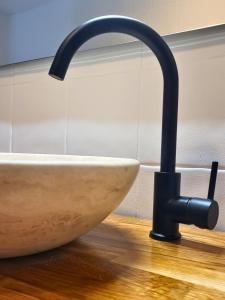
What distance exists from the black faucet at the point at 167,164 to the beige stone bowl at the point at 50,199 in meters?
0.12

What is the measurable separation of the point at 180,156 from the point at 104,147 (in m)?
0.18

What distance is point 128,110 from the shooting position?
73 cm

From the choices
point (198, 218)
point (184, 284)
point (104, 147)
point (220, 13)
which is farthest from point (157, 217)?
point (220, 13)

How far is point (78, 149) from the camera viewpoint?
0.81 metres

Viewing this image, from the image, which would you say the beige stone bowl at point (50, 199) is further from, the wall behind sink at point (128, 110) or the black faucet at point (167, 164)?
the wall behind sink at point (128, 110)

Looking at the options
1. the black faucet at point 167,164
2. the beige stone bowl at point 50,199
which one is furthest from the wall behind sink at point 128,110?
the beige stone bowl at point 50,199

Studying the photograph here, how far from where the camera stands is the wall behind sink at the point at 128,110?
24.5 inches

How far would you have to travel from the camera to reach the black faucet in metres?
0.47

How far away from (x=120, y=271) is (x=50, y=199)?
0.39ft

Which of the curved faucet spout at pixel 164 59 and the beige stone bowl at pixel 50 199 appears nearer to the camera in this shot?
the beige stone bowl at pixel 50 199

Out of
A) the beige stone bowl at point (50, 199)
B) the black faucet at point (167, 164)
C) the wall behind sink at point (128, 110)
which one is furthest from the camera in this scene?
the wall behind sink at point (128, 110)

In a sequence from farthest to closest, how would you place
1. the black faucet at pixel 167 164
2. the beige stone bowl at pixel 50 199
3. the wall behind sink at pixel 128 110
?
the wall behind sink at pixel 128 110, the black faucet at pixel 167 164, the beige stone bowl at pixel 50 199

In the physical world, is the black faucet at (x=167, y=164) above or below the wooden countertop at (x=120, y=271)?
above

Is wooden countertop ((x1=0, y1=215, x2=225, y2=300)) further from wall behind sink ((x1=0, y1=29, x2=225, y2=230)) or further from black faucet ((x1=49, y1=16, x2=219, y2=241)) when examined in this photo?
wall behind sink ((x1=0, y1=29, x2=225, y2=230))
